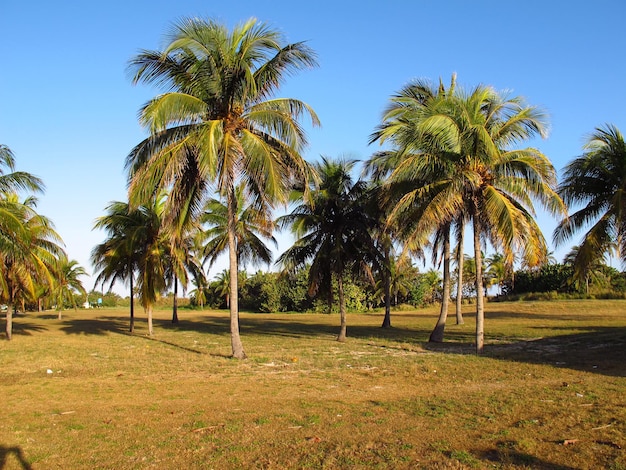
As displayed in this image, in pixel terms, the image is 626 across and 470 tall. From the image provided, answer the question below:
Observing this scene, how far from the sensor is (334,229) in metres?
22.2

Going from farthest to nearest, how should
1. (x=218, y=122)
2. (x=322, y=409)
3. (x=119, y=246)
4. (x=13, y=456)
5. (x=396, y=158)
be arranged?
(x=119, y=246), (x=396, y=158), (x=218, y=122), (x=322, y=409), (x=13, y=456)

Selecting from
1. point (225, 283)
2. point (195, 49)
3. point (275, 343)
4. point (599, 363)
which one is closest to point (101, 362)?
point (275, 343)

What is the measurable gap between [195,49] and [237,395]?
9715 millimetres

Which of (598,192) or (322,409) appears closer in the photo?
(322,409)

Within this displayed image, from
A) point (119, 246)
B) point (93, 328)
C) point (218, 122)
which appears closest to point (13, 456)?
point (218, 122)

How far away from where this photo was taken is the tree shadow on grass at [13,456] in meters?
5.90

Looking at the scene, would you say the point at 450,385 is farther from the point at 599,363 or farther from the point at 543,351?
the point at 543,351

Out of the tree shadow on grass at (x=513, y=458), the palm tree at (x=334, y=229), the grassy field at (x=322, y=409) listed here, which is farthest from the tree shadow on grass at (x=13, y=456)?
the palm tree at (x=334, y=229)

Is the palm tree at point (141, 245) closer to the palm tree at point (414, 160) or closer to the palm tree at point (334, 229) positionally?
the palm tree at point (334, 229)

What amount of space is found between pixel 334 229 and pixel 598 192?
984cm

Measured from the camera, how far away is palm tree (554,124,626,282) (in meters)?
15.9

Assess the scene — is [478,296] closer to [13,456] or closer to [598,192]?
[598,192]

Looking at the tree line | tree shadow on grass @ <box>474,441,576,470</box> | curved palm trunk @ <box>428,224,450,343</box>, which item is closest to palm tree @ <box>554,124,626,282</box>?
the tree line

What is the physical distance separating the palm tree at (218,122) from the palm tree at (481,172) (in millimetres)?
3730
